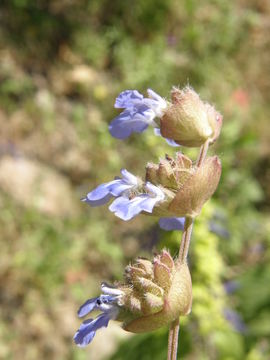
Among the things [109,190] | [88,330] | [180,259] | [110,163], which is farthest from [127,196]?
[110,163]

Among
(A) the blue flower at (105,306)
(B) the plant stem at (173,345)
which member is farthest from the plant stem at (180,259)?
(A) the blue flower at (105,306)

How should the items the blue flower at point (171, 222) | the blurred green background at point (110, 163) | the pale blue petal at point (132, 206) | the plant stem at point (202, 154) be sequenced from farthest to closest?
1. the blurred green background at point (110, 163)
2. the blue flower at point (171, 222)
3. the plant stem at point (202, 154)
4. the pale blue petal at point (132, 206)

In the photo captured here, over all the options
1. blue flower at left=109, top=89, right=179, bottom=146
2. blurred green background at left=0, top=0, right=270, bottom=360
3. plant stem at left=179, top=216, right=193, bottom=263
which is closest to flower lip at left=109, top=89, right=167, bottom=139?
blue flower at left=109, top=89, right=179, bottom=146

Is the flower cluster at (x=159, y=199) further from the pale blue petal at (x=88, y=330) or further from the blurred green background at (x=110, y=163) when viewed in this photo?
the blurred green background at (x=110, y=163)

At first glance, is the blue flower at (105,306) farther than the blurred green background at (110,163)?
No

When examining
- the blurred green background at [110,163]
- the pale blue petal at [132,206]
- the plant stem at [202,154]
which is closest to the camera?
the pale blue petal at [132,206]

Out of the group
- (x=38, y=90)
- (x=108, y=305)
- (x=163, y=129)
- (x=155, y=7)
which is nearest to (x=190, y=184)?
(x=163, y=129)

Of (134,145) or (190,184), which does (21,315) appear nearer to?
(134,145)
